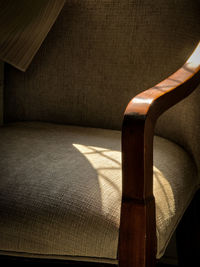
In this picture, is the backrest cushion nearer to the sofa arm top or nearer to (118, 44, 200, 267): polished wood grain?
the sofa arm top

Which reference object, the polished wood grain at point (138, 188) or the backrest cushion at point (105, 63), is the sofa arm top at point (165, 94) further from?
the backrest cushion at point (105, 63)

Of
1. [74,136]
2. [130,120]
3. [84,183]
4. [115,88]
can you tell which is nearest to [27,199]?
[84,183]

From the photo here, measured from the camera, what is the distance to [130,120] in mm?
510

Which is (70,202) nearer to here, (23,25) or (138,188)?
(138,188)

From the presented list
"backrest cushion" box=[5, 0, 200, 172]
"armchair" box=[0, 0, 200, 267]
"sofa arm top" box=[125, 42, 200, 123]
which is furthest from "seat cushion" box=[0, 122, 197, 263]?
"backrest cushion" box=[5, 0, 200, 172]

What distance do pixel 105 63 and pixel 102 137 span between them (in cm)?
21

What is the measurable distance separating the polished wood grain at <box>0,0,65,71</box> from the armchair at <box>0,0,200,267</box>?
3.8 inches

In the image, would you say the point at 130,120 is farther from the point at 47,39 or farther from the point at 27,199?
the point at 47,39

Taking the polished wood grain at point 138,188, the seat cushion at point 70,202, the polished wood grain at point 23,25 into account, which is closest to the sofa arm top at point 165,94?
the polished wood grain at point 138,188

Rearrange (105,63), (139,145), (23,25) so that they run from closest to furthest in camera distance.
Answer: (139,145) < (23,25) < (105,63)

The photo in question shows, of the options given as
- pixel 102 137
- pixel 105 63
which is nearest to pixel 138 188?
pixel 102 137

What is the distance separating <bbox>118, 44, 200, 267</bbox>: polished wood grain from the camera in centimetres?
51

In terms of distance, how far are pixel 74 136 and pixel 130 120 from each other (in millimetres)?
353

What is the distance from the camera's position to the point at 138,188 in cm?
52
